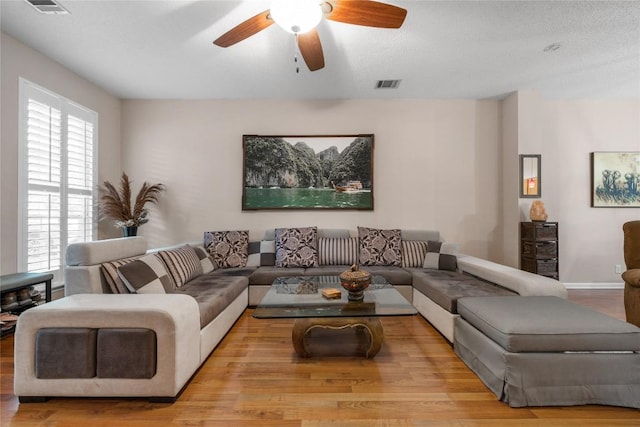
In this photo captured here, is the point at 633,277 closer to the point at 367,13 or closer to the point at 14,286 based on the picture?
the point at 367,13

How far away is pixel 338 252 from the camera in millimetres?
4184

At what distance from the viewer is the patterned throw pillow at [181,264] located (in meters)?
2.98

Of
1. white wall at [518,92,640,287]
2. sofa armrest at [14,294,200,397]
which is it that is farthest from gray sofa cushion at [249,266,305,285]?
white wall at [518,92,640,287]

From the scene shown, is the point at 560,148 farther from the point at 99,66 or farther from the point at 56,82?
the point at 56,82

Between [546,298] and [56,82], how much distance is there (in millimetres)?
5165

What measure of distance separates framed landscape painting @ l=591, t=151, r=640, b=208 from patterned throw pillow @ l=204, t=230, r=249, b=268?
5018 millimetres

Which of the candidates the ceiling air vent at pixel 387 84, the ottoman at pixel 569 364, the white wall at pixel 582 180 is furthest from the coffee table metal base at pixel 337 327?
the white wall at pixel 582 180

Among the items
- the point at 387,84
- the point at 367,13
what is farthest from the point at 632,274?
the point at 387,84

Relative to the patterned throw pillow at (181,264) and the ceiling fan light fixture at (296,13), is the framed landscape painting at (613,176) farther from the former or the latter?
the patterned throw pillow at (181,264)

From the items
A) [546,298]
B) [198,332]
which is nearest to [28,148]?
[198,332]

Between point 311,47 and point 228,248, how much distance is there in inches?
103

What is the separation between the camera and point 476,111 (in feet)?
15.5

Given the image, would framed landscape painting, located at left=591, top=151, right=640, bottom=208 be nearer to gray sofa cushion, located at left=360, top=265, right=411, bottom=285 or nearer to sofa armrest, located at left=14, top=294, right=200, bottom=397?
gray sofa cushion, located at left=360, top=265, right=411, bottom=285

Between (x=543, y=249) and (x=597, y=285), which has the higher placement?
(x=543, y=249)
